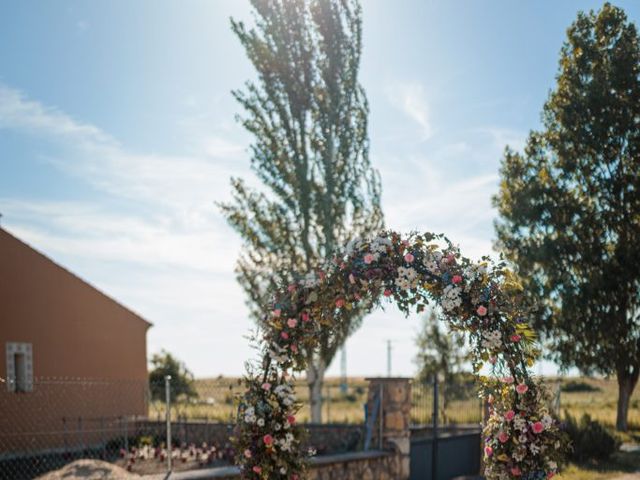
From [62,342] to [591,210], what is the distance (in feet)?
46.3

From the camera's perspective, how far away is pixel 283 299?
7586 millimetres

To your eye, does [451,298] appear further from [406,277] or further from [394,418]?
[394,418]

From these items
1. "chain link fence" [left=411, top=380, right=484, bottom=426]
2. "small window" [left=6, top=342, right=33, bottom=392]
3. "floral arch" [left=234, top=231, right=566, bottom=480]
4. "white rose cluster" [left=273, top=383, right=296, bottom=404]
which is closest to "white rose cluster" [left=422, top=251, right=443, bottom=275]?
"floral arch" [left=234, top=231, right=566, bottom=480]

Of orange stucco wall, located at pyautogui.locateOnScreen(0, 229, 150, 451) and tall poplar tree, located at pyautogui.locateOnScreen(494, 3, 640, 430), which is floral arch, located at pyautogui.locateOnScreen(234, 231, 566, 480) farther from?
tall poplar tree, located at pyautogui.locateOnScreen(494, 3, 640, 430)

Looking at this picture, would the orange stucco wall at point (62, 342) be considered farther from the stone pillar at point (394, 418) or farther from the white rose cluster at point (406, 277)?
the white rose cluster at point (406, 277)

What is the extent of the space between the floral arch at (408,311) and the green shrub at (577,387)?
4392 cm

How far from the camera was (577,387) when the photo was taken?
51562 millimetres

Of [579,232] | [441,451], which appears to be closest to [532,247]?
[579,232]

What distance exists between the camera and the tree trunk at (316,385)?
20.3 meters

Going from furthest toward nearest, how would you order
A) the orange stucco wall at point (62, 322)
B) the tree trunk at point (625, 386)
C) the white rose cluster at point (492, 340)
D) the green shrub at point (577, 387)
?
the green shrub at point (577, 387) → the tree trunk at point (625, 386) → the orange stucco wall at point (62, 322) → the white rose cluster at point (492, 340)

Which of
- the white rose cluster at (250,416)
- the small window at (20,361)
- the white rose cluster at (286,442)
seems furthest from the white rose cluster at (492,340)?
the small window at (20,361)

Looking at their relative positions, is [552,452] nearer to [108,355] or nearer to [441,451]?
[441,451]

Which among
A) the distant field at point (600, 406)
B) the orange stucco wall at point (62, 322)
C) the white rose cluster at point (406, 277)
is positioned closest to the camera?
the white rose cluster at point (406, 277)

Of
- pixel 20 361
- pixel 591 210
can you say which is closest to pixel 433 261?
pixel 20 361
